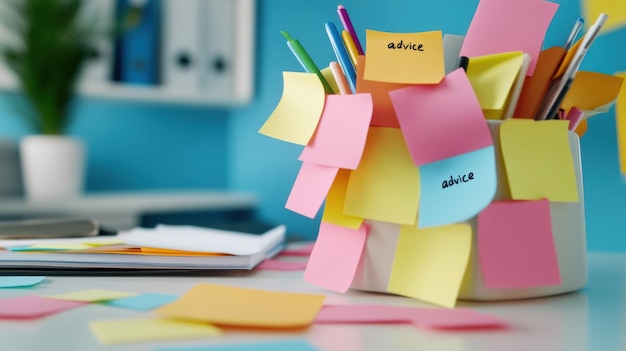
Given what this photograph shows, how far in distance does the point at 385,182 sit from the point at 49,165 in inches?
57.0

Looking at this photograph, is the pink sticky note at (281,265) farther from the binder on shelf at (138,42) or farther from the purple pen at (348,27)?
the binder on shelf at (138,42)

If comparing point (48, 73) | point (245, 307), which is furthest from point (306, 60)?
point (48, 73)

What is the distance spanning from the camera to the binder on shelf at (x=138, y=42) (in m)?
1.91

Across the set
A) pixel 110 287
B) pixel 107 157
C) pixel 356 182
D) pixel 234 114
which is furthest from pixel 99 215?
pixel 356 182

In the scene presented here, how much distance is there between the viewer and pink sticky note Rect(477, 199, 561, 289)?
1.64 feet

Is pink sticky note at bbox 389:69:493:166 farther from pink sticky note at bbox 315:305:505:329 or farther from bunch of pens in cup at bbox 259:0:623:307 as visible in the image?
pink sticky note at bbox 315:305:505:329

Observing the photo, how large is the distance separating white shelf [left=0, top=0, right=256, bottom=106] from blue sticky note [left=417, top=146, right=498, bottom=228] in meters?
1.54

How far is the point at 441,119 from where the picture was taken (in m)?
0.50

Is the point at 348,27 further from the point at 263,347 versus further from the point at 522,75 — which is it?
the point at 263,347

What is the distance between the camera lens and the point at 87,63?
180 cm

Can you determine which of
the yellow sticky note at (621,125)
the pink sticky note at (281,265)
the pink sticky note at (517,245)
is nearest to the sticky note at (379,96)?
the pink sticky note at (517,245)

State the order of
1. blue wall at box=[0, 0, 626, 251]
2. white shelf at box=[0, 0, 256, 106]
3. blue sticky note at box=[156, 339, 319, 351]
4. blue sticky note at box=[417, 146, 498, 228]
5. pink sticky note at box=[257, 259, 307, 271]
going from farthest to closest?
white shelf at box=[0, 0, 256, 106]
blue wall at box=[0, 0, 626, 251]
pink sticky note at box=[257, 259, 307, 271]
blue sticky note at box=[417, 146, 498, 228]
blue sticky note at box=[156, 339, 319, 351]

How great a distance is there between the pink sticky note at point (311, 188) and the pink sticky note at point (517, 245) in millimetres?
142

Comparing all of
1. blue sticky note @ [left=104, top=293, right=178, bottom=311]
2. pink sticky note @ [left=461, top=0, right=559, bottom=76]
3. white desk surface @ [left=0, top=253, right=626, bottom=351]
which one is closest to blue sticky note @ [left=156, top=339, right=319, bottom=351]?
white desk surface @ [left=0, top=253, right=626, bottom=351]
